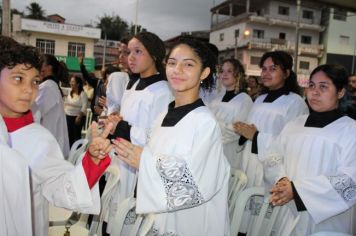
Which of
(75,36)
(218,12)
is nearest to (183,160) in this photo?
(75,36)

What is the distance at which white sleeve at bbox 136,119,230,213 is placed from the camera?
1867 millimetres

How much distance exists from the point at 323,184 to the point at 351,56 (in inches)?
1456

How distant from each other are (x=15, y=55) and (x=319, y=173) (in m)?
2.11

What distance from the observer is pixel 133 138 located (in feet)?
9.94

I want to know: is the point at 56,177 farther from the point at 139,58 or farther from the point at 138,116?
the point at 139,58

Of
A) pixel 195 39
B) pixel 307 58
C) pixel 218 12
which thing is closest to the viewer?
pixel 195 39

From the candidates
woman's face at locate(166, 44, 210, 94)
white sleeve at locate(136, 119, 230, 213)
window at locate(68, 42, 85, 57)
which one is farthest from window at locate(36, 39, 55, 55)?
white sleeve at locate(136, 119, 230, 213)

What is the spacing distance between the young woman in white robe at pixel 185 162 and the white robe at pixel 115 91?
240 centimetres

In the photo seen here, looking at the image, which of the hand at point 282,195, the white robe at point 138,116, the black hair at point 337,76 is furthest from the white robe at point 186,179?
the black hair at point 337,76

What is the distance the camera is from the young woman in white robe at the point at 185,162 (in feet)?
6.16

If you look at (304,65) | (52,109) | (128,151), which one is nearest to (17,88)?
(128,151)

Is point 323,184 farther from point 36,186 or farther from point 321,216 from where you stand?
point 36,186

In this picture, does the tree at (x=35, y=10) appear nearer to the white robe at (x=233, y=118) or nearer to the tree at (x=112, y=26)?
the tree at (x=112, y=26)

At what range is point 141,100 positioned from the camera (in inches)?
129
